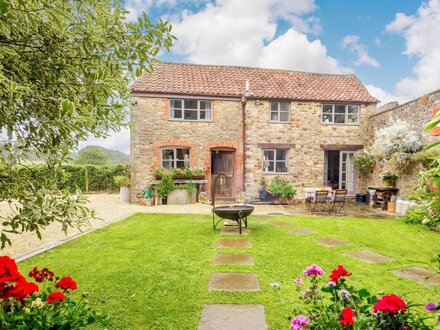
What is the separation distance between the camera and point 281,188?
1376cm

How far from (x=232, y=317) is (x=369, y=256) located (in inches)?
144

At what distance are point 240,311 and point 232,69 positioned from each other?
15452mm

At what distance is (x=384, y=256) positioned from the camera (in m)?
5.29

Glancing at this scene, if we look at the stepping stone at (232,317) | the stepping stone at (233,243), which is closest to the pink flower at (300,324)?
the stepping stone at (232,317)

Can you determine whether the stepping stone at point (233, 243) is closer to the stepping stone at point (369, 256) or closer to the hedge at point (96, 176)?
the stepping stone at point (369, 256)

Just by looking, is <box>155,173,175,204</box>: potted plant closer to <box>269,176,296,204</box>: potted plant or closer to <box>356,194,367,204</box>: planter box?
<box>269,176,296,204</box>: potted plant

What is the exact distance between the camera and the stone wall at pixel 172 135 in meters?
13.6

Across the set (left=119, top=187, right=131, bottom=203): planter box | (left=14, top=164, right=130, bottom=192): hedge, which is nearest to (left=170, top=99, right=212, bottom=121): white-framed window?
(left=119, top=187, right=131, bottom=203): planter box

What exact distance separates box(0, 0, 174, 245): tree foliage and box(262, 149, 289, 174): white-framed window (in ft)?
40.9

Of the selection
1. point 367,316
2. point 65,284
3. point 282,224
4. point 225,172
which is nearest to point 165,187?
point 225,172

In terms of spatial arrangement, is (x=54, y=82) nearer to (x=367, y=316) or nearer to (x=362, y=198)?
(x=367, y=316)

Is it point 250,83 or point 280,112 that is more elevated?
point 250,83

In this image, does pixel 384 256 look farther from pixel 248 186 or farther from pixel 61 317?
pixel 248 186

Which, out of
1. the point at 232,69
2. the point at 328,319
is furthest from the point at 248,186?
the point at 328,319
